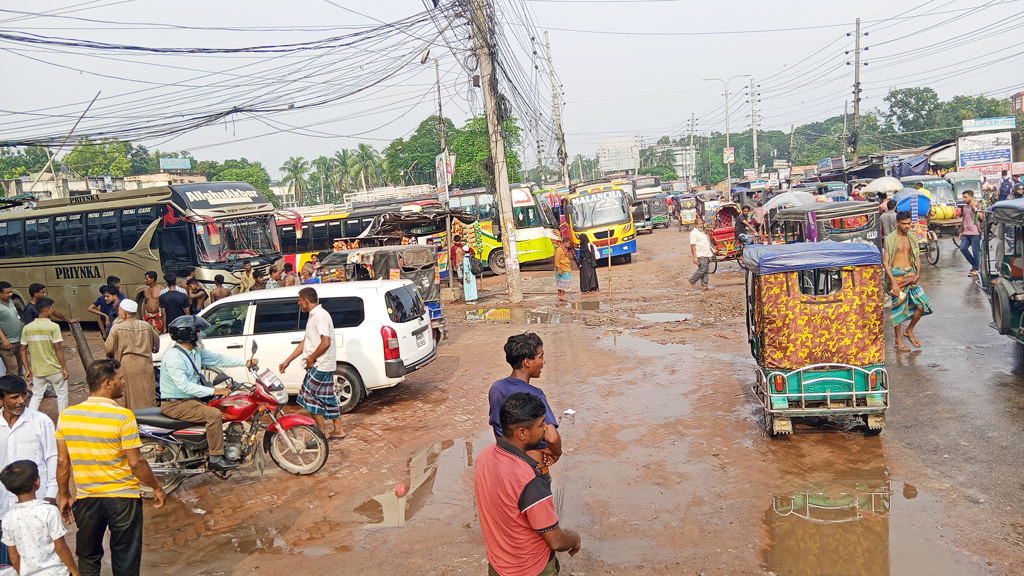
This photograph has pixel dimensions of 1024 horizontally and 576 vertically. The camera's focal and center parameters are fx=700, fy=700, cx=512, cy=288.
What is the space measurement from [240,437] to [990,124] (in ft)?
158

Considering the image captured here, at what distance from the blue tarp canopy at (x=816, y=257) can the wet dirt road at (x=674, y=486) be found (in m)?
1.72

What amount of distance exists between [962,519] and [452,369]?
7.55m

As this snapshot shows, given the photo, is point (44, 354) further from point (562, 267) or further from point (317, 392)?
point (562, 267)

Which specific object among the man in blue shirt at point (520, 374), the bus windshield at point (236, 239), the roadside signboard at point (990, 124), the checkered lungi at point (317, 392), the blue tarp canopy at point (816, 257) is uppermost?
the roadside signboard at point (990, 124)

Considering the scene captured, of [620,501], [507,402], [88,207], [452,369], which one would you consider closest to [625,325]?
[452,369]

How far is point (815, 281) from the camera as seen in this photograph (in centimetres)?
741

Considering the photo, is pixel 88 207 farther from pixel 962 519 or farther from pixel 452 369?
pixel 962 519

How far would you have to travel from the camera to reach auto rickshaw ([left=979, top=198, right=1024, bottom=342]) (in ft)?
27.8

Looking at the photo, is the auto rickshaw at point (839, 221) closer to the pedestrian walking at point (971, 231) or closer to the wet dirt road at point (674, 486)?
the pedestrian walking at point (971, 231)

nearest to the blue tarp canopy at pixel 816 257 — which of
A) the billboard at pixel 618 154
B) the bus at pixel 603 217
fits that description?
the bus at pixel 603 217

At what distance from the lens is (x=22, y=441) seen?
4.27m

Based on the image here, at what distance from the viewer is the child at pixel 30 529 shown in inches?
143

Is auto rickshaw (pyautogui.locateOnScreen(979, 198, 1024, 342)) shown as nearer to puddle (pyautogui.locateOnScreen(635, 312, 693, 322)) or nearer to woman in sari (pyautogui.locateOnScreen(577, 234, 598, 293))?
puddle (pyautogui.locateOnScreen(635, 312, 693, 322))

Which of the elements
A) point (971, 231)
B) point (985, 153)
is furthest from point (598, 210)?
point (985, 153)
